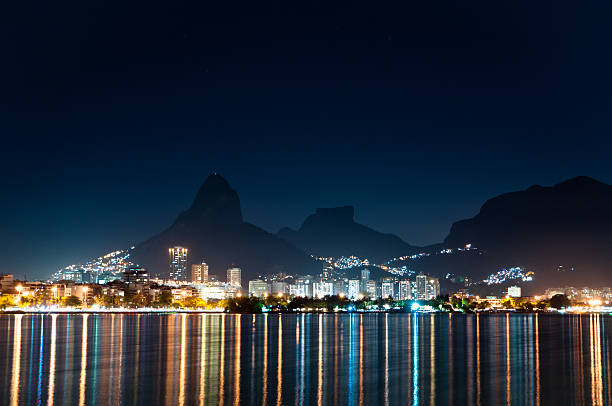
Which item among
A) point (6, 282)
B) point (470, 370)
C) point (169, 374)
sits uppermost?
point (6, 282)

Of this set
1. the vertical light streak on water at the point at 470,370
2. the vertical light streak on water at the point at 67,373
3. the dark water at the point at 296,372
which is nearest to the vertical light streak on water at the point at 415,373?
the dark water at the point at 296,372

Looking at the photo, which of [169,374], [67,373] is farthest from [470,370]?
[67,373]

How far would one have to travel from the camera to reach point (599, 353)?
39.9 m

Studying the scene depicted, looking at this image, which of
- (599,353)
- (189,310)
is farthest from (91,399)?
(189,310)

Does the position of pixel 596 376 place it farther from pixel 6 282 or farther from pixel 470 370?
pixel 6 282

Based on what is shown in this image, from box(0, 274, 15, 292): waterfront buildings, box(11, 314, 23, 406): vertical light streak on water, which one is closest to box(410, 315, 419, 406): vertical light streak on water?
box(11, 314, 23, 406): vertical light streak on water

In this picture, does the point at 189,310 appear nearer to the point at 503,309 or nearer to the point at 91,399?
the point at 503,309

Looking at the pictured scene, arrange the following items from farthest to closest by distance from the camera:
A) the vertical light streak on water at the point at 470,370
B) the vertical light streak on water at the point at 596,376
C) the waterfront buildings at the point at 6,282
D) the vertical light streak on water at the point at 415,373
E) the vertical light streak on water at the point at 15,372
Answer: the waterfront buildings at the point at 6,282 < the vertical light streak on water at the point at 470,370 < the vertical light streak on water at the point at 415,373 < the vertical light streak on water at the point at 596,376 < the vertical light streak on water at the point at 15,372

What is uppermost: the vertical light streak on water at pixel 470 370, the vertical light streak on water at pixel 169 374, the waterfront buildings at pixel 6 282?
the waterfront buildings at pixel 6 282

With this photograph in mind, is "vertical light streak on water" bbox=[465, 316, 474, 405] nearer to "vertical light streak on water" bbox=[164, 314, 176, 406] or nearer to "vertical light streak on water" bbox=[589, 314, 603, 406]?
"vertical light streak on water" bbox=[589, 314, 603, 406]

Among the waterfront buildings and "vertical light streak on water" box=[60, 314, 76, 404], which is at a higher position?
the waterfront buildings

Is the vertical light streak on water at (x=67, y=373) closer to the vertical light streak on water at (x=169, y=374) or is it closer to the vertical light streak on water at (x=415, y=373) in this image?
the vertical light streak on water at (x=169, y=374)

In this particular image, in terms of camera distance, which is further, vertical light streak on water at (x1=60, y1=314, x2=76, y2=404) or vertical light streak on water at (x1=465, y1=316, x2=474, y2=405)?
vertical light streak on water at (x1=465, y1=316, x2=474, y2=405)

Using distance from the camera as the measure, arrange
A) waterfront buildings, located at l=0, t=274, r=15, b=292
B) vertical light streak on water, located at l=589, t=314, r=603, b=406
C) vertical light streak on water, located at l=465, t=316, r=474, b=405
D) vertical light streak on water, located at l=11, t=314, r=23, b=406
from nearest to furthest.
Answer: vertical light streak on water, located at l=11, t=314, r=23, b=406 → vertical light streak on water, located at l=589, t=314, r=603, b=406 → vertical light streak on water, located at l=465, t=316, r=474, b=405 → waterfront buildings, located at l=0, t=274, r=15, b=292
